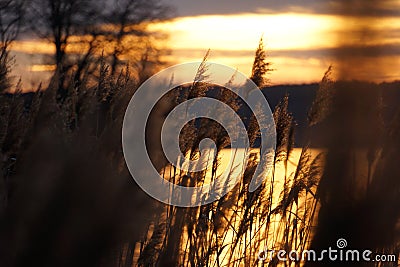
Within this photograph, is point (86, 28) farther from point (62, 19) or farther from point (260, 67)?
point (260, 67)

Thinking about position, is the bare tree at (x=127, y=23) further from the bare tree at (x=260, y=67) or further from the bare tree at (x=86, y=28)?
the bare tree at (x=260, y=67)

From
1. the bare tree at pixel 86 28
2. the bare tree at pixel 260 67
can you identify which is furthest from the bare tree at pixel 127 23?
the bare tree at pixel 260 67

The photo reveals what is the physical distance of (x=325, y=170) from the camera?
0.70 m

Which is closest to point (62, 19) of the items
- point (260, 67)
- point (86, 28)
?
point (86, 28)

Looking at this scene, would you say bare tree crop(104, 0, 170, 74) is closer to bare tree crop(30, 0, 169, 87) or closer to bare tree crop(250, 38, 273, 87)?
bare tree crop(30, 0, 169, 87)

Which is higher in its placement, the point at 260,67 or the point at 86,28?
the point at 86,28

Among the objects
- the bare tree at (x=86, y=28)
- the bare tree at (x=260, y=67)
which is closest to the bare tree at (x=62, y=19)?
the bare tree at (x=86, y=28)

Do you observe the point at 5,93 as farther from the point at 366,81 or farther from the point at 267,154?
the point at 366,81

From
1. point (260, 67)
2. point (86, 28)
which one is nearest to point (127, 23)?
point (86, 28)

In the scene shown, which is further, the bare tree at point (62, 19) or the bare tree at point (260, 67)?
the bare tree at point (62, 19)

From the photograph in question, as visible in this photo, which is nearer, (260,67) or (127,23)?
(260,67)

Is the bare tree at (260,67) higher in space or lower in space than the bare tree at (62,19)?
lower

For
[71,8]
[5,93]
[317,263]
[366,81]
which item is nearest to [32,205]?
[317,263]

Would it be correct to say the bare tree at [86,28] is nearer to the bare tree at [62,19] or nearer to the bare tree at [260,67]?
the bare tree at [62,19]
